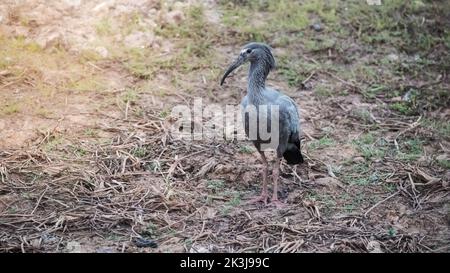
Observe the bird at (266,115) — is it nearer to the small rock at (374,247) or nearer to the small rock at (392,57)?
the small rock at (374,247)

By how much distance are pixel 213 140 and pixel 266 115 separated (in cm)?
107

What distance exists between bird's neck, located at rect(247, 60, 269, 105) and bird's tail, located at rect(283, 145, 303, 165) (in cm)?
58

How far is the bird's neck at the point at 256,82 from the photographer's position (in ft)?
18.3

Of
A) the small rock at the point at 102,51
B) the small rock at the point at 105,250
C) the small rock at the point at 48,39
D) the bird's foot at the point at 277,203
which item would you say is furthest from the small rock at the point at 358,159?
the small rock at the point at 48,39

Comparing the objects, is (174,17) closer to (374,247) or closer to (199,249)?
(199,249)

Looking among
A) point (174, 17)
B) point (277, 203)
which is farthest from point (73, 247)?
point (174, 17)

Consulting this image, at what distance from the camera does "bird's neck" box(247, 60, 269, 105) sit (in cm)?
557

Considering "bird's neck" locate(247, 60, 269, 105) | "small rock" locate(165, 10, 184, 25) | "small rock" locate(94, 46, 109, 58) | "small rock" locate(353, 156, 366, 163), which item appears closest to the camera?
"bird's neck" locate(247, 60, 269, 105)

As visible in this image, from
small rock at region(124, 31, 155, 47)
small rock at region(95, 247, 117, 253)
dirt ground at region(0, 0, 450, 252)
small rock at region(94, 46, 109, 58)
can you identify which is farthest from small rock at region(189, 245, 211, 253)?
small rock at region(124, 31, 155, 47)

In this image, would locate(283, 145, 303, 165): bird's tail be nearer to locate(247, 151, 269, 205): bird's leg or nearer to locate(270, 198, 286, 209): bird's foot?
locate(247, 151, 269, 205): bird's leg

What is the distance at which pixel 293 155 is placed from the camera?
5793mm

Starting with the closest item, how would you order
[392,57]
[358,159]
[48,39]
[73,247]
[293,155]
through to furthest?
1. [73,247]
2. [293,155]
3. [358,159]
4. [48,39]
5. [392,57]
